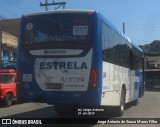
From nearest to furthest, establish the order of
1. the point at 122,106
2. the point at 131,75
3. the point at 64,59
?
the point at 64,59
the point at 122,106
the point at 131,75

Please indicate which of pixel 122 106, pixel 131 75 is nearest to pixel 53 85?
pixel 122 106

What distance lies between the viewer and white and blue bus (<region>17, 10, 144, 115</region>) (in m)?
12.7

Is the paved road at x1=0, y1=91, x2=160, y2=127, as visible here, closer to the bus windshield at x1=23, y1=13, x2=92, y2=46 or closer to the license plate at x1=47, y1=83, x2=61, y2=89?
the license plate at x1=47, y1=83, x2=61, y2=89

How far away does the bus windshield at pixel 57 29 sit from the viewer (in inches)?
508

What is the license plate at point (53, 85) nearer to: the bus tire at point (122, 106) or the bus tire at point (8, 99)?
the bus tire at point (122, 106)

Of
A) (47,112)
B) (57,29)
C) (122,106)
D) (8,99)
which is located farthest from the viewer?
(8,99)

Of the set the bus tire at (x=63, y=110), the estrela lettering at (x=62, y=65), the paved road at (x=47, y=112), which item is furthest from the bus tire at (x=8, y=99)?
the estrela lettering at (x=62, y=65)

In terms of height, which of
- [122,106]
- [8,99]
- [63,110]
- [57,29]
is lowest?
[63,110]

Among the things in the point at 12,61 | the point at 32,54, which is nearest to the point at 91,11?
the point at 32,54

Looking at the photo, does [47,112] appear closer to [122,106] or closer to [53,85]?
[122,106]

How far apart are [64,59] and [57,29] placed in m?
1.00

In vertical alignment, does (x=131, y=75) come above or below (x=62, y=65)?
below

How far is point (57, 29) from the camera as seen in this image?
1313 cm

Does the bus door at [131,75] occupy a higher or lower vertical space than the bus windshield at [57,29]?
lower
